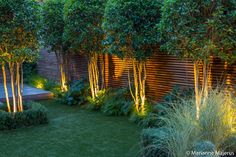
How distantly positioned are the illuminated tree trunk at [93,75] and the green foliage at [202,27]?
161 inches

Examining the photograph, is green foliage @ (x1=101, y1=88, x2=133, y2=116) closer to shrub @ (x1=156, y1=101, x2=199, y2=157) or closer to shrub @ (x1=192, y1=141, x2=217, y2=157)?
shrub @ (x1=156, y1=101, x2=199, y2=157)

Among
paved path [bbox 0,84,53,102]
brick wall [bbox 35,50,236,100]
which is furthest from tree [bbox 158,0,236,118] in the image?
paved path [bbox 0,84,53,102]

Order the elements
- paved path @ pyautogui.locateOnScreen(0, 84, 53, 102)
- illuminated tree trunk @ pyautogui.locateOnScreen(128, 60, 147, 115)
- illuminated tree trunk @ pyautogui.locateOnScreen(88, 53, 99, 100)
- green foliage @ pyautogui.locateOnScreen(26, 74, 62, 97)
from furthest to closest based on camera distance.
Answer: green foliage @ pyautogui.locateOnScreen(26, 74, 62, 97) < paved path @ pyautogui.locateOnScreen(0, 84, 53, 102) < illuminated tree trunk @ pyautogui.locateOnScreen(88, 53, 99, 100) < illuminated tree trunk @ pyautogui.locateOnScreen(128, 60, 147, 115)

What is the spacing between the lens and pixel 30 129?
7234 millimetres

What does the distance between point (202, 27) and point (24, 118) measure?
13.9 feet

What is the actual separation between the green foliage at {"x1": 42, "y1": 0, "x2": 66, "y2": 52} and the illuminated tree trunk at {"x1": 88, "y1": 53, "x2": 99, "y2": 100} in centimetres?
121

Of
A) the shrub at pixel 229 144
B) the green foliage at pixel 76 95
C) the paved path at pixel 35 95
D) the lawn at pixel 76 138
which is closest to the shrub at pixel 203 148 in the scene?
the shrub at pixel 229 144

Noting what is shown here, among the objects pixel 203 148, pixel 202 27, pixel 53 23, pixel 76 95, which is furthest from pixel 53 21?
pixel 203 148

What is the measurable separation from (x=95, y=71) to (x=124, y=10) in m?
2.88

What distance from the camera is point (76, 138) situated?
6434 millimetres

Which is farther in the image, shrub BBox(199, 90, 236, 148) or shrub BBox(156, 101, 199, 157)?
shrub BBox(199, 90, 236, 148)

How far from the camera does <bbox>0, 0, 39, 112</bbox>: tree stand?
6.79 meters

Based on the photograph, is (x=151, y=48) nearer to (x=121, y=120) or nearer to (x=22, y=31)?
(x=121, y=120)

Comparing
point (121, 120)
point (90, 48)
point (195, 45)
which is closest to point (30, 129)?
point (121, 120)
